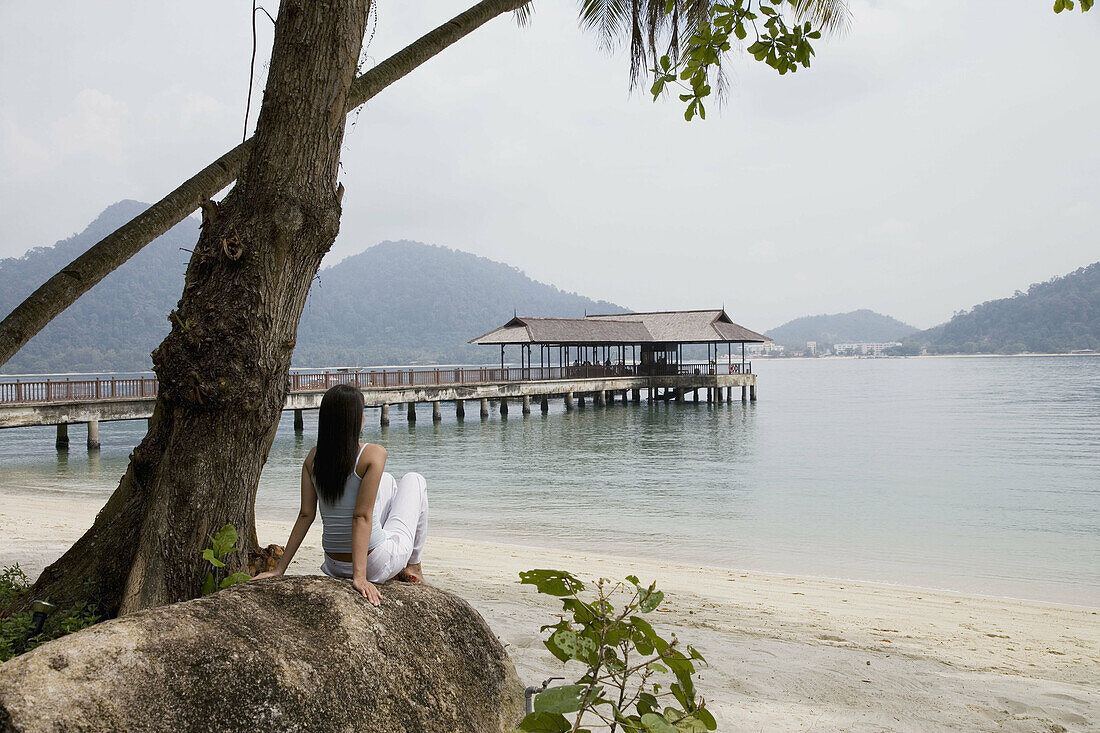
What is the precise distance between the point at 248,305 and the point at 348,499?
936 millimetres

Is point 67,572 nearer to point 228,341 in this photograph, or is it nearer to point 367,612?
point 228,341

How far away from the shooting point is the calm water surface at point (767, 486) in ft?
37.8

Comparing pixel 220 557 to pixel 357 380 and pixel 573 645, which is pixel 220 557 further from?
pixel 357 380

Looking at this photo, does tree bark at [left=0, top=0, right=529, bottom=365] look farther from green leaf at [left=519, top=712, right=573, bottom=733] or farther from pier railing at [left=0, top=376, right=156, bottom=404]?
pier railing at [left=0, top=376, right=156, bottom=404]

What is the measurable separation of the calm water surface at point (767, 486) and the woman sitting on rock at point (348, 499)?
8273 millimetres

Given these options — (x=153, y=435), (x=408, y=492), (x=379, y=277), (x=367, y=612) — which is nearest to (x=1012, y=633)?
(x=408, y=492)

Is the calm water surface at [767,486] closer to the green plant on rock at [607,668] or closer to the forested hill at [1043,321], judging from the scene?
the green plant on rock at [607,668]

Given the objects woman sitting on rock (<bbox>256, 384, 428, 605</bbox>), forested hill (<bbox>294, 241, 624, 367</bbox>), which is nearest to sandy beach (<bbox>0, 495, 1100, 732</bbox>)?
woman sitting on rock (<bbox>256, 384, 428, 605</bbox>)

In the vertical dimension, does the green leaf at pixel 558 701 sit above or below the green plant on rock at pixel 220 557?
above

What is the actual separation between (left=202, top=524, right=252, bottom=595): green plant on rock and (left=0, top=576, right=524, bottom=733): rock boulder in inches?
30.3

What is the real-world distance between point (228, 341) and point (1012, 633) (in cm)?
634

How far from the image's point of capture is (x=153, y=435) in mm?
3773

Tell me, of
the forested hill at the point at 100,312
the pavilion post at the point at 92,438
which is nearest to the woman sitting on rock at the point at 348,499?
the pavilion post at the point at 92,438

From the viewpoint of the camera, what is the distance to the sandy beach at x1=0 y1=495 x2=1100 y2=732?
13.4ft
